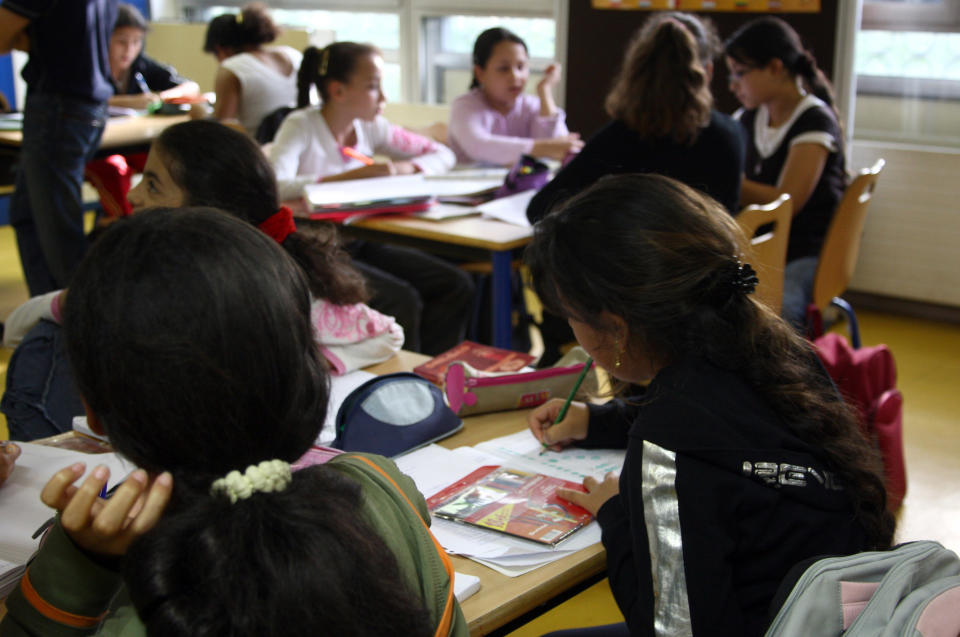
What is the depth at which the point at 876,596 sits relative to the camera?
800 millimetres

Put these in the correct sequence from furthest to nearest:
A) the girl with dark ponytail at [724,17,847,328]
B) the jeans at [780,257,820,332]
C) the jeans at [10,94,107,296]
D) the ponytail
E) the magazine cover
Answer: the jeans at [10,94,107,296] < the girl with dark ponytail at [724,17,847,328] < the jeans at [780,257,820,332] < the magazine cover < the ponytail

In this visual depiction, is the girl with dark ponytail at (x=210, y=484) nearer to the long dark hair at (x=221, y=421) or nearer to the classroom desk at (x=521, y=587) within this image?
the long dark hair at (x=221, y=421)

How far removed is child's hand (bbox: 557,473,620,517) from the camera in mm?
1189

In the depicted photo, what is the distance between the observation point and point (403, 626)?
0.70 m

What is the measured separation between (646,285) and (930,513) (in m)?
1.75

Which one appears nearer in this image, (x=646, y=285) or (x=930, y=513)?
(x=646, y=285)

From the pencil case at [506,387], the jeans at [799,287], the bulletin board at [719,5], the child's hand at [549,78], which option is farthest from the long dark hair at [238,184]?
the bulletin board at [719,5]

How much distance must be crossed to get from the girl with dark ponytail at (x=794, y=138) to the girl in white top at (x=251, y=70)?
5.64ft

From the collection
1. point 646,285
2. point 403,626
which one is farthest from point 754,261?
point 403,626

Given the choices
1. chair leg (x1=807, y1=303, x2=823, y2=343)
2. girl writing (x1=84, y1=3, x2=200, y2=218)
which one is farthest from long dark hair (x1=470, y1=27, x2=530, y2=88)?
girl writing (x1=84, y1=3, x2=200, y2=218)

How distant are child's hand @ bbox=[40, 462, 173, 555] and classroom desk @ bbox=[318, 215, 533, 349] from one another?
6.06ft

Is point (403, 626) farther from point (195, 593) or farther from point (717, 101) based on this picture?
point (717, 101)

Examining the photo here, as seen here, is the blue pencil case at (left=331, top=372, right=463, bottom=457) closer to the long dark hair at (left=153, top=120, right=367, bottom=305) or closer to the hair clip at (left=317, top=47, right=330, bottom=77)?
the long dark hair at (left=153, top=120, right=367, bottom=305)

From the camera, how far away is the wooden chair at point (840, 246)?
2750 mm
